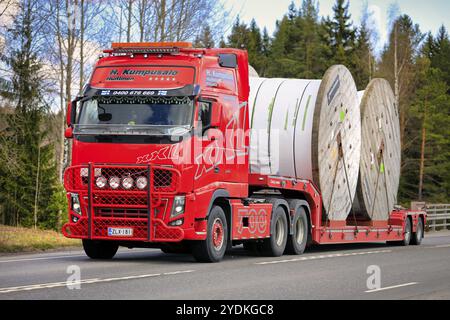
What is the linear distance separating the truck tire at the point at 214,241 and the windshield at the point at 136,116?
185 cm

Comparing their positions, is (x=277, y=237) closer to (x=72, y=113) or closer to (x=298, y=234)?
(x=298, y=234)

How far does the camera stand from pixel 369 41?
7050 cm

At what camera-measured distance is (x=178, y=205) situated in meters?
15.1

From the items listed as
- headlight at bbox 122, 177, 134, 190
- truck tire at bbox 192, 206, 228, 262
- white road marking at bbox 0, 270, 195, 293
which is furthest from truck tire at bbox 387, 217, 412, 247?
white road marking at bbox 0, 270, 195, 293

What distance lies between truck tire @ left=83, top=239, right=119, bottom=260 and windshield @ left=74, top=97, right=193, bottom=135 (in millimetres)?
2356

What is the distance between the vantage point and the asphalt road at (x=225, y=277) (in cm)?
1083

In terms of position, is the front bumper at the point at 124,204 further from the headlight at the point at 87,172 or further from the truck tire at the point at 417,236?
the truck tire at the point at 417,236

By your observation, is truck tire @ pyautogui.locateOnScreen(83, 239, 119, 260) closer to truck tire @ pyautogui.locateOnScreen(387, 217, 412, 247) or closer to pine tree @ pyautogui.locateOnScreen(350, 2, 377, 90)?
truck tire @ pyautogui.locateOnScreen(387, 217, 412, 247)

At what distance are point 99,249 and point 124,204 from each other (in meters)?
1.95

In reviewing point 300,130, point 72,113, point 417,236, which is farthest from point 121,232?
point 417,236

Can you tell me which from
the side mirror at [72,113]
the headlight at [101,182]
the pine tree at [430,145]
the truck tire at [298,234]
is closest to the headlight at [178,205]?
the headlight at [101,182]

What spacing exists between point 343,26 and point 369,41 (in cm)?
394
